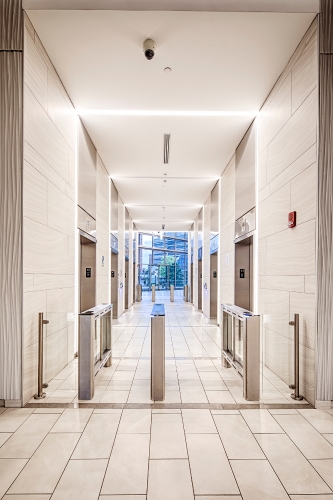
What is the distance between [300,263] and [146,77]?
8.74 ft

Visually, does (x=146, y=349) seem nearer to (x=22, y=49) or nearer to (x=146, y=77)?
(x=146, y=77)

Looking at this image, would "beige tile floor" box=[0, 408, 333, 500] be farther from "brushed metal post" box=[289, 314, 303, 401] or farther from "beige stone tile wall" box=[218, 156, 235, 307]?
"beige stone tile wall" box=[218, 156, 235, 307]

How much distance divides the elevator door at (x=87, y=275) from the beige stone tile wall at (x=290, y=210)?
2.83 metres

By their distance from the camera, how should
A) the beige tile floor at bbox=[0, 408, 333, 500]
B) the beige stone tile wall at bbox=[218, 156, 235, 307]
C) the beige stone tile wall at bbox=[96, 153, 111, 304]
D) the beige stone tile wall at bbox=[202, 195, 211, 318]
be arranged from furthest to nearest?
the beige stone tile wall at bbox=[202, 195, 211, 318]
the beige stone tile wall at bbox=[218, 156, 235, 307]
the beige stone tile wall at bbox=[96, 153, 111, 304]
the beige tile floor at bbox=[0, 408, 333, 500]

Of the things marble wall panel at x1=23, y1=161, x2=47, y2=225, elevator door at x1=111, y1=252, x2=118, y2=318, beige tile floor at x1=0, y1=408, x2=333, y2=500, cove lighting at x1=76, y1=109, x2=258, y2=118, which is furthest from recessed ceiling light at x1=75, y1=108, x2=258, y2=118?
elevator door at x1=111, y1=252, x2=118, y2=318

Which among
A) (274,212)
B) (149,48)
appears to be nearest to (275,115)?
(274,212)

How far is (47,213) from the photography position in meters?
3.45

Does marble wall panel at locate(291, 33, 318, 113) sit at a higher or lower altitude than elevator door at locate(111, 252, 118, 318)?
higher

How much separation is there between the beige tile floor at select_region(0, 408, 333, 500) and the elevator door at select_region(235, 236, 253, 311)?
9.86 ft

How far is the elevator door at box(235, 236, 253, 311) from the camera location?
225 inches

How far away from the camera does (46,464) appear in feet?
6.55

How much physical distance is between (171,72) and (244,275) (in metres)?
3.48

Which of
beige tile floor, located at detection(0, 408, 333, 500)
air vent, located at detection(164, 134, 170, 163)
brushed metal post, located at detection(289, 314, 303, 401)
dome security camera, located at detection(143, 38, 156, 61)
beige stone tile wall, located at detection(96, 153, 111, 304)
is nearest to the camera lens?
beige tile floor, located at detection(0, 408, 333, 500)

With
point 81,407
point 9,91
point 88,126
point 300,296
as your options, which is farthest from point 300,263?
point 88,126
